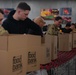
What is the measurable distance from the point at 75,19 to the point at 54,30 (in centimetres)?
771

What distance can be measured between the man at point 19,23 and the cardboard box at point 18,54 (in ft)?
1.41

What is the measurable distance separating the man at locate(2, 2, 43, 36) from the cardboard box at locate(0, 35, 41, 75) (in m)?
0.43

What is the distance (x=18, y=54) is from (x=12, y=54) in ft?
0.35

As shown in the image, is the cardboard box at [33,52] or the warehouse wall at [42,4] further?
the warehouse wall at [42,4]

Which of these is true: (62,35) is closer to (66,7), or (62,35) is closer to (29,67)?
(29,67)

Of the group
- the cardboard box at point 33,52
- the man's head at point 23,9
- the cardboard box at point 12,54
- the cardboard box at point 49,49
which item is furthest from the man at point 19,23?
the cardboard box at point 12,54

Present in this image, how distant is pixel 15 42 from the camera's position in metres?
2.02

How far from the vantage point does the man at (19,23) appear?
279cm

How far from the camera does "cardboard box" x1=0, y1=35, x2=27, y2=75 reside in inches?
75.2

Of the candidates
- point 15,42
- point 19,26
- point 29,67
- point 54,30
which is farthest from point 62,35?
point 15,42

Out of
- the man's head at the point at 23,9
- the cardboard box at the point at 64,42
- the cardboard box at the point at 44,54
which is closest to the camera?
the man's head at the point at 23,9

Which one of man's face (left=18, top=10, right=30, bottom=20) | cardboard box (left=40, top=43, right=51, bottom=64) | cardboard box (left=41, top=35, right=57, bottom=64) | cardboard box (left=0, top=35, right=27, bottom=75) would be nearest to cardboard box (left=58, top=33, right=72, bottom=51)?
cardboard box (left=41, top=35, right=57, bottom=64)

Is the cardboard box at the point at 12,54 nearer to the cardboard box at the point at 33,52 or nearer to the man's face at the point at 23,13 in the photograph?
the cardboard box at the point at 33,52

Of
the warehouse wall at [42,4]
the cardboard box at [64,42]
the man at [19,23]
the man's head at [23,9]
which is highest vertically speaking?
the warehouse wall at [42,4]
